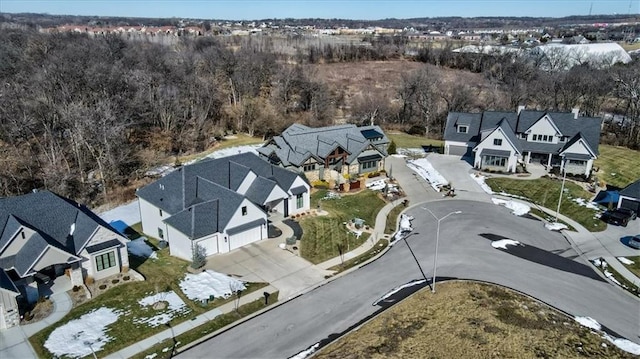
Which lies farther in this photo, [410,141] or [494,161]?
[410,141]

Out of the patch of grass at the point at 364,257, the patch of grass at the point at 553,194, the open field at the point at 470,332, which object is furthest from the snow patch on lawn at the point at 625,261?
the patch of grass at the point at 364,257

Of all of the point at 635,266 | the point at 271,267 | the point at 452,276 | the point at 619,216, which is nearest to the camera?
the point at 452,276

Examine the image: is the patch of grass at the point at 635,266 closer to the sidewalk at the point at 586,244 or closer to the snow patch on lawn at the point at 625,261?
the snow patch on lawn at the point at 625,261

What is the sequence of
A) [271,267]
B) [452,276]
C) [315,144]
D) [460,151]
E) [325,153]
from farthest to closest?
[460,151] → [315,144] → [325,153] → [271,267] → [452,276]

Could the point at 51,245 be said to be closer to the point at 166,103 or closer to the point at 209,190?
the point at 209,190

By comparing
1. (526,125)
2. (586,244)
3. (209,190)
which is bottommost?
(586,244)

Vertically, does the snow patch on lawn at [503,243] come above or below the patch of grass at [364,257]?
above

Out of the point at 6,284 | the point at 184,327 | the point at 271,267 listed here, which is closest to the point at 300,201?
the point at 271,267
